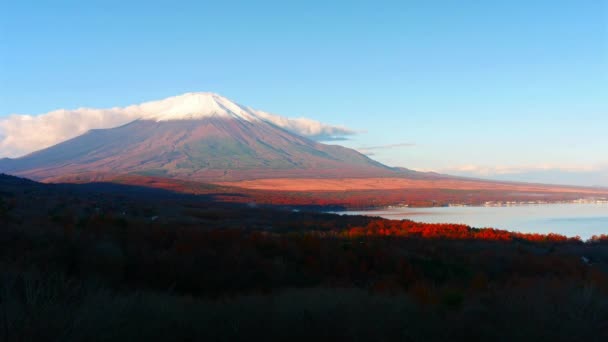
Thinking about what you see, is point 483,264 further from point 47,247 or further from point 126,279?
point 47,247

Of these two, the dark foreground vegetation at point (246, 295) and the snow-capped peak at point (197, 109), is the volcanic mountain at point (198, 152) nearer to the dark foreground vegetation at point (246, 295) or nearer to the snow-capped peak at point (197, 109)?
the snow-capped peak at point (197, 109)

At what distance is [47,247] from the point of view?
340 inches

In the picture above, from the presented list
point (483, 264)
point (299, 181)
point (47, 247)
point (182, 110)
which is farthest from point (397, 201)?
point (182, 110)

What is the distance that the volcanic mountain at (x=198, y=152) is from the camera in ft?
367

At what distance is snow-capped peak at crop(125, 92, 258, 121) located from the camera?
174000mm

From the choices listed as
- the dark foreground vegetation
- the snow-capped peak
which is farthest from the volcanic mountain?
the dark foreground vegetation

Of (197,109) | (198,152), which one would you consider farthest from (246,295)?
(197,109)

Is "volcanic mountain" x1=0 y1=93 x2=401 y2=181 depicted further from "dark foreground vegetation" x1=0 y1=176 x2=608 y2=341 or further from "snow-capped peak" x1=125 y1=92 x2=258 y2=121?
"dark foreground vegetation" x1=0 y1=176 x2=608 y2=341

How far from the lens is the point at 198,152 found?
133 metres

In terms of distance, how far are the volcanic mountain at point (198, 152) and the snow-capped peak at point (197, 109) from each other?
30 centimetres

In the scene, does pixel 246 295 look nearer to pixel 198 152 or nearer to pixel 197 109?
pixel 198 152

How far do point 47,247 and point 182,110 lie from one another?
17901 centimetres

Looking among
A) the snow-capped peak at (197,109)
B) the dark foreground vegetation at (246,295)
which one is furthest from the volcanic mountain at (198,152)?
the dark foreground vegetation at (246,295)

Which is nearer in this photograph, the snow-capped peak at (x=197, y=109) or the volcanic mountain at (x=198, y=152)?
the volcanic mountain at (x=198, y=152)
